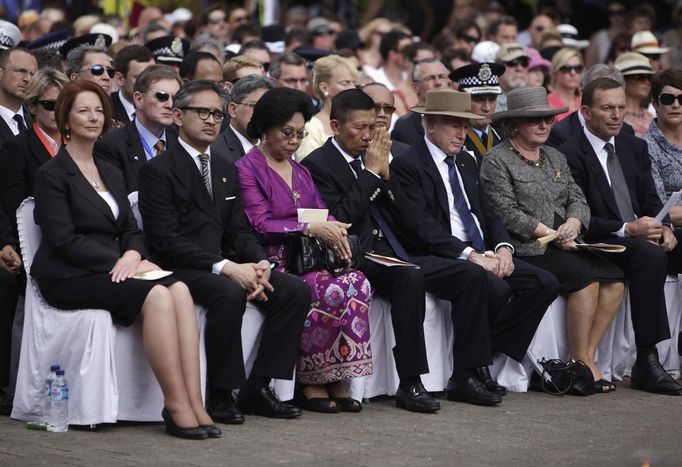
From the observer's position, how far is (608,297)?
33.3 feet

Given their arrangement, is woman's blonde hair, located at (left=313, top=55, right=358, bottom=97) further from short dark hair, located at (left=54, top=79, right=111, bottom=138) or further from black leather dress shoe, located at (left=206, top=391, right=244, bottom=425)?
black leather dress shoe, located at (left=206, top=391, right=244, bottom=425)

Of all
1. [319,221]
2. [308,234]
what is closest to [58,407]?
[308,234]

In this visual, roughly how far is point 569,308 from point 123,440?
3538 mm

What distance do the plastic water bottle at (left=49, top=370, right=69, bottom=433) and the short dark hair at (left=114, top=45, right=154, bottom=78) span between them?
393 cm

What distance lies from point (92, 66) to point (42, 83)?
1.83 m

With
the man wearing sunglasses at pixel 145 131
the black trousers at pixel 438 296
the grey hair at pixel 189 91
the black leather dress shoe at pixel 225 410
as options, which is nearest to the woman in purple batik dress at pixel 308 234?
the black trousers at pixel 438 296

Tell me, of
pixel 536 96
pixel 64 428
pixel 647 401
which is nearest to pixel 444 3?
pixel 536 96

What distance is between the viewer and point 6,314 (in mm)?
8719

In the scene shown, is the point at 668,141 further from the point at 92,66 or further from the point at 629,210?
the point at 92,66

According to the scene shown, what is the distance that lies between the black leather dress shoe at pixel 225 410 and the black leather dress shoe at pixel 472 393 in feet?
5.19

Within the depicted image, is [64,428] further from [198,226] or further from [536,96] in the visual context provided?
[536,96]

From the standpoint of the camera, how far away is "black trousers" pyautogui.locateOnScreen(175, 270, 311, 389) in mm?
8336

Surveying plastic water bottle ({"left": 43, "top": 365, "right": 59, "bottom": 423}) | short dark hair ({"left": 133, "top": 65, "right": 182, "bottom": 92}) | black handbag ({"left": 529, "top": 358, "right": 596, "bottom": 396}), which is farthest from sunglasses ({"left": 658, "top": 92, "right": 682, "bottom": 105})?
plastic water bottle ({"left": 43, "top": 365, "right": 59, "bottom": 423})

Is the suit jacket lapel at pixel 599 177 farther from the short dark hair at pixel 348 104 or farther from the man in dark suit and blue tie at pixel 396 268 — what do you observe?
the short dark hair at pixel 348 104
